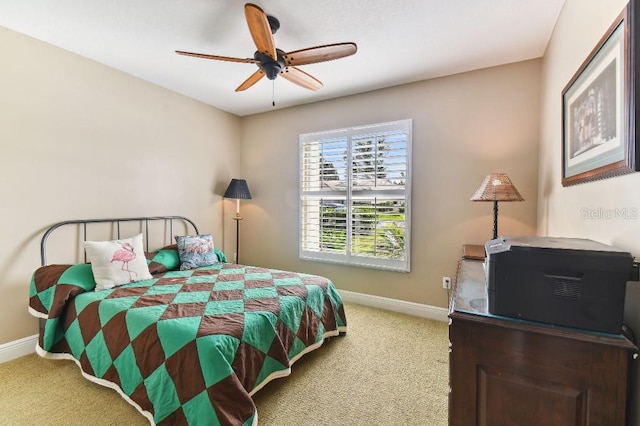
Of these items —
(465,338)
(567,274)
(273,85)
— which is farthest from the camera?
(273,85)

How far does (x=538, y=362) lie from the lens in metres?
0.95

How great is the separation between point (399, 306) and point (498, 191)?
170 cm

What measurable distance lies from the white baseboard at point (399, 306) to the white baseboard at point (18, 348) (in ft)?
9.78

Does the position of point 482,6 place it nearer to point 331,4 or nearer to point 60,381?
point 331,4

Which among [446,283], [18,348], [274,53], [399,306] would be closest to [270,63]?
[274,53]

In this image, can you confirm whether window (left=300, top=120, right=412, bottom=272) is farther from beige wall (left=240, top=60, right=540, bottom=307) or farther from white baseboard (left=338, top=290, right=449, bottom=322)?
white baseboard (left=338, top=290, right=449, bottom=322)

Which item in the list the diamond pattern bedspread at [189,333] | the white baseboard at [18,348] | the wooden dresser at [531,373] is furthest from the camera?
the white baseboard at [18,348]

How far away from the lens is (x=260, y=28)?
172 cm

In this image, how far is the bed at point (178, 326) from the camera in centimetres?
145

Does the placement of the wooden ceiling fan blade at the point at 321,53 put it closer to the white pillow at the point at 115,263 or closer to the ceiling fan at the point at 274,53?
the ceiling fan at the point at 274,53

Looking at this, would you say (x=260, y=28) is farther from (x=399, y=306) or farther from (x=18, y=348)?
(x=18, y=348)

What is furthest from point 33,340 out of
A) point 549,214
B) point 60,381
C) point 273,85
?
point 549,214

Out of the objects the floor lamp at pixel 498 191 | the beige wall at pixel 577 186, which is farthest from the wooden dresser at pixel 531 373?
the floor lamp at pixel 498 191

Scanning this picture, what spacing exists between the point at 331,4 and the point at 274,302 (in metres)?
2.13
